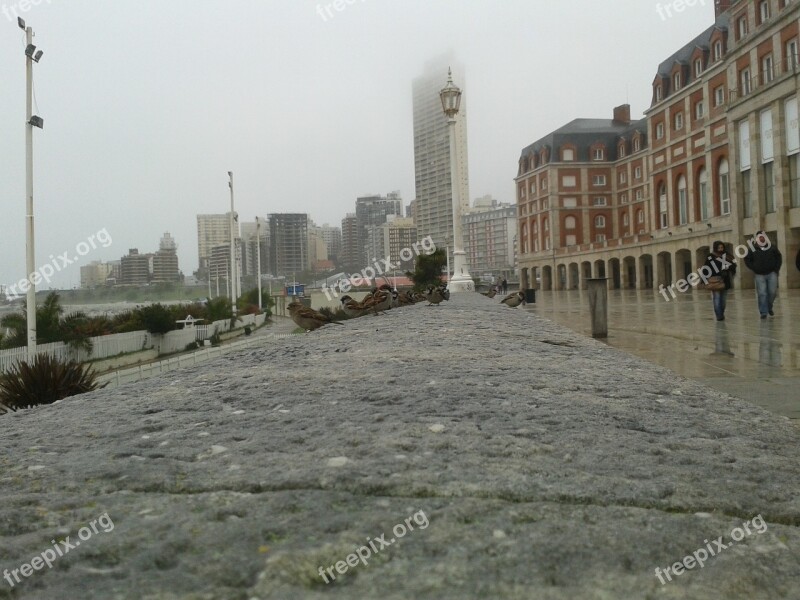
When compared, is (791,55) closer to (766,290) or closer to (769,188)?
(769,188)

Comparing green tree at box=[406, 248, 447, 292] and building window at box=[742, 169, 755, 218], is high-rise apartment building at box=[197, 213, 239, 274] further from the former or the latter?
building window at box=[742, 169, 755, 218]

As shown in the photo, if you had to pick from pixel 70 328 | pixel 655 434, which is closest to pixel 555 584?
pixel 655 434

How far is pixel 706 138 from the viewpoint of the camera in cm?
3975

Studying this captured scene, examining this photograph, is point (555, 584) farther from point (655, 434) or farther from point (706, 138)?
point (706, 138)

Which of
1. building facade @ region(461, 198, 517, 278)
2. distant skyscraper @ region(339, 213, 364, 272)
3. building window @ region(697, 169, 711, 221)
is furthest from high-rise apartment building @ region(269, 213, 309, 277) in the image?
building window @ region(697, 169, 711, 221)

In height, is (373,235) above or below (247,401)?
above

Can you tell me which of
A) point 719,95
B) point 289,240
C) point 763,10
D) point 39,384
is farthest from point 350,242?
point 39,384

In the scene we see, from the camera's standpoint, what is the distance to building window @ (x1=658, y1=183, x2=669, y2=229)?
48.3m

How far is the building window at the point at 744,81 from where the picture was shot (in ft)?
101

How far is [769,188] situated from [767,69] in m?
5.32

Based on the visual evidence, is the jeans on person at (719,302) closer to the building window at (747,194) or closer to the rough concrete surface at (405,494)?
the rough concrete surface at (405,494)

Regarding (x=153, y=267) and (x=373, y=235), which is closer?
(x=373, y=235)

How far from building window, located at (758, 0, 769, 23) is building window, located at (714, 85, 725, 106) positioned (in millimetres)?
8753

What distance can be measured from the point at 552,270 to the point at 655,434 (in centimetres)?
6545
